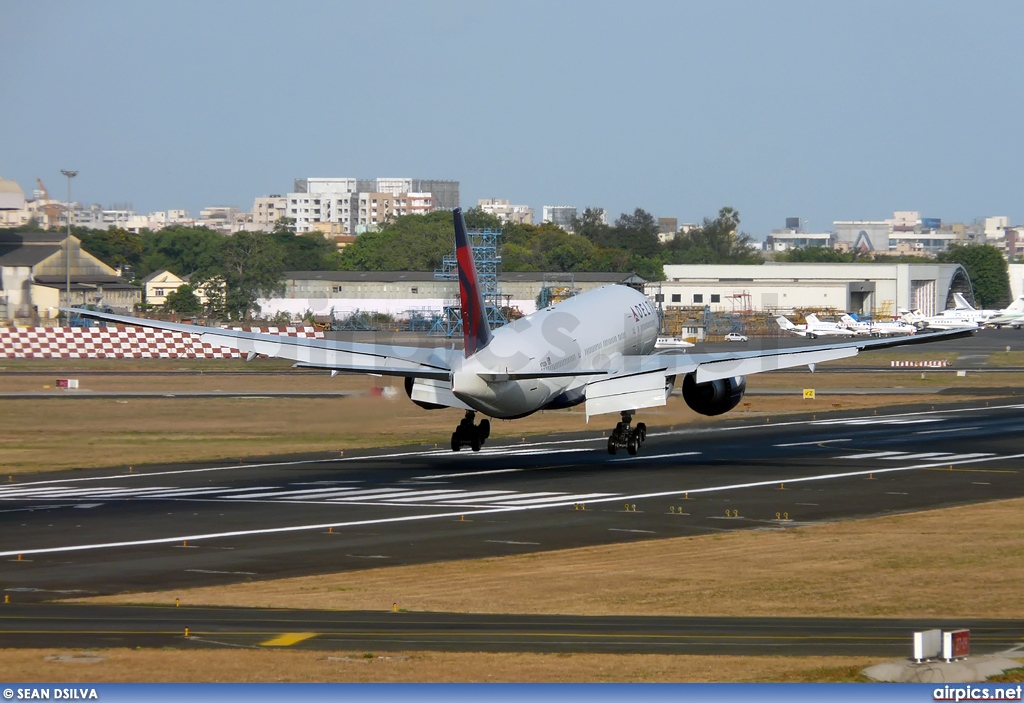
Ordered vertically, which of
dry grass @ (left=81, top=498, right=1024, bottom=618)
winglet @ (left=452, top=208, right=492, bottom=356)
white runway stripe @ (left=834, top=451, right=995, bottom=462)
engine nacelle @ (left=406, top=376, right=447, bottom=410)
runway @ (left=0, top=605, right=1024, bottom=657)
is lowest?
white runway stripe @ (left=834, top=451, right=995, bottom=462)

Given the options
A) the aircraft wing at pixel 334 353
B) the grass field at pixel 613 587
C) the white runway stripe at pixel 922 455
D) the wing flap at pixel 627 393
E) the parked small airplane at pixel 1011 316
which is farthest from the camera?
the parked small airplane at pixel 1011 316

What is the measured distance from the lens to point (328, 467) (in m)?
54.2

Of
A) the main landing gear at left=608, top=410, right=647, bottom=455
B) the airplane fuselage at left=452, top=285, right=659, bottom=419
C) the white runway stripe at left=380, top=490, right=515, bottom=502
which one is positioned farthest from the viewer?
the main landing gear at left=608, top=410, right=647, bottom=455

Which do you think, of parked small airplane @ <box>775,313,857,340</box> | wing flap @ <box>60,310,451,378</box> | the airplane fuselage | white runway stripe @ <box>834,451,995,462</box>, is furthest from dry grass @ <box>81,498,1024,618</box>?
parked small airplane @ <box>775,313,857,340</box>

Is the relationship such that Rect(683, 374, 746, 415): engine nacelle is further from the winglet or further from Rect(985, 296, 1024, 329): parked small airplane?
Rect(985, 296, 1024, 329): parked small airplane

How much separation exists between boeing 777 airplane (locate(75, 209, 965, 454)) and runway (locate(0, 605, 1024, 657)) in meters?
17.4

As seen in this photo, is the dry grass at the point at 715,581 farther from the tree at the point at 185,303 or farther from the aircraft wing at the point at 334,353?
the tree at the point at 185,303

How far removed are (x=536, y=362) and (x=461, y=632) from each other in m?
23.7

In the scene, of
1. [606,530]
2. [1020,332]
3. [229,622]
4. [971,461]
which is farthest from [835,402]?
[1020,332]

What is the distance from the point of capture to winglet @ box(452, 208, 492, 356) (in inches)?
1836

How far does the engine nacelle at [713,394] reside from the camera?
53.8m

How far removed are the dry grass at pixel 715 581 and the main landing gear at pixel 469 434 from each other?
54.9ft

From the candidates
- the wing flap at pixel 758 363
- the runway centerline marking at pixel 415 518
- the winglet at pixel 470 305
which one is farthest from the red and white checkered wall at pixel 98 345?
the runway centerline marking at pixel 415 518

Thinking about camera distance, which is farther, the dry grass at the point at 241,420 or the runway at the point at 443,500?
the dry grass at the point at 241,420
